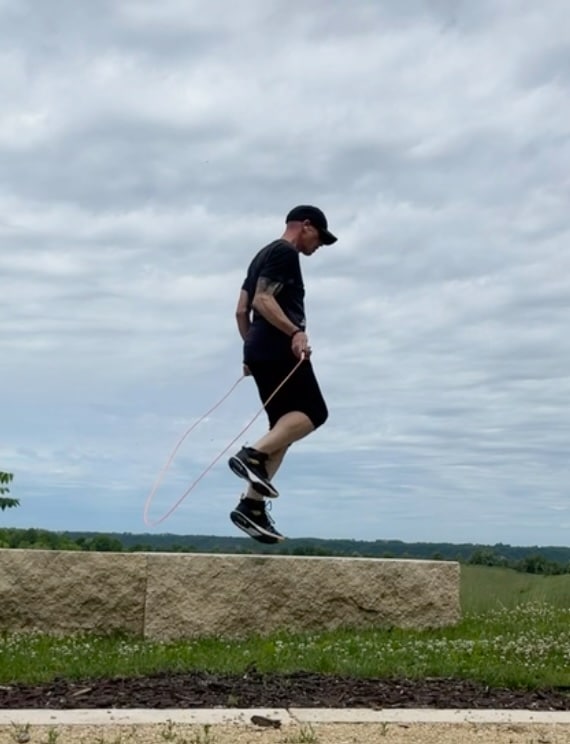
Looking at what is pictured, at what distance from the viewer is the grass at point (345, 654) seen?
5898mm

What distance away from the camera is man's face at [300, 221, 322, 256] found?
763cm

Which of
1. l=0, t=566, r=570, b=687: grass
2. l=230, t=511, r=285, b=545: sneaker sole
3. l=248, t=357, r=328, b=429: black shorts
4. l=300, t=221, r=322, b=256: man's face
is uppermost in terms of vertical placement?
l=300, t=221, r=322, b=256: man's face

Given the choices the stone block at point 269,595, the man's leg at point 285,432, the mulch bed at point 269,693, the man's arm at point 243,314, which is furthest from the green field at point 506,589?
the mulch bed at point 269,693

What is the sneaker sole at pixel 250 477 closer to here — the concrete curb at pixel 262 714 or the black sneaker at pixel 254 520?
the black sneaker at pixel 254 520

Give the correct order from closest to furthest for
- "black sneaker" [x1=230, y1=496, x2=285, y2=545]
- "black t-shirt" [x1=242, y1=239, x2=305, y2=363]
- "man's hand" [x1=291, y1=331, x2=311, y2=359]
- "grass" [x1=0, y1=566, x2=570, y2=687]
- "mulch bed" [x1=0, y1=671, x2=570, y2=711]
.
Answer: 1. "mulch bed" [x1=0, y1=671, x2=570, y2=711]
2. "grass" [x1=0, y1=566, x2=570, y2=687]
3. "man's hand" [x1=291, y1=331, x2=311, y2=359]
4. "black t-shirt" [x1=242, y1=239, x2=305, y2=363]
5. "black sneaker" [x1=230, y1=496, x2=285, y2=545]

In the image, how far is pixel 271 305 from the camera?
7270 millimetres

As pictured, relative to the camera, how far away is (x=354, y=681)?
5.64 metres

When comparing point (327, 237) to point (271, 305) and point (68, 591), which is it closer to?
point (271, 305)

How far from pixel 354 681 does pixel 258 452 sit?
6.71 feet

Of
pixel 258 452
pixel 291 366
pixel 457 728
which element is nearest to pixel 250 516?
pixel 258 452

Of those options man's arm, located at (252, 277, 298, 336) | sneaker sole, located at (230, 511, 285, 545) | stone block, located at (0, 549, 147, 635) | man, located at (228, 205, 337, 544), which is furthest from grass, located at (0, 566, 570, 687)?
man's arm, located at (252, 277, 298, 336)

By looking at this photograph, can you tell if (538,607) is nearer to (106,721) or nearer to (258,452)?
Result: (258,452)

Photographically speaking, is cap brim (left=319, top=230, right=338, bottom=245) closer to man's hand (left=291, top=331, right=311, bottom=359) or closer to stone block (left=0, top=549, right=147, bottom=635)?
man's hand (left=291, top=331, right=311, bottom=359)

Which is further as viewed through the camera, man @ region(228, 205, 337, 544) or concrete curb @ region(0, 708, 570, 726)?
man @ region(228, 205, 337, 544)
